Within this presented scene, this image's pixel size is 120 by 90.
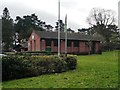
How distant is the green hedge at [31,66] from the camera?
A: 16.9 metres

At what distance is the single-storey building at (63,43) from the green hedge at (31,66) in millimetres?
43497

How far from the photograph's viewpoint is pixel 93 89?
10625 mm

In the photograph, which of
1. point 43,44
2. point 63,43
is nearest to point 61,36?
point 63,43

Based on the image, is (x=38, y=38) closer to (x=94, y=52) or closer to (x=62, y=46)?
(x=62, y=46)

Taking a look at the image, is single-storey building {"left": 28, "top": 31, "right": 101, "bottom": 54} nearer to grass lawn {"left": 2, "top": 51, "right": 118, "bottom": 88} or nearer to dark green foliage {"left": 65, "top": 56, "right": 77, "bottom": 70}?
dark green foliage {"left": 65, "top": 56, "right": 77, "bottom": 70}

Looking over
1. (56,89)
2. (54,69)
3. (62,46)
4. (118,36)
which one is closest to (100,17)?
(118,36)

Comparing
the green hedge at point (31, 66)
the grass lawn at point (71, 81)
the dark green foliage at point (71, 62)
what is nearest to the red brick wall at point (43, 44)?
the dark green foliage at point (71, 62)

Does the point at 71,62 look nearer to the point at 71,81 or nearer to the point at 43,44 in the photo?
the point at 71,81

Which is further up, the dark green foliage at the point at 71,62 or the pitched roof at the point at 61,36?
the pitched roof at the point at 61,36

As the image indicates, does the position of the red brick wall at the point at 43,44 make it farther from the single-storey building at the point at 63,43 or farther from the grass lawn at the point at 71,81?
the grass lawn at the point at 71,81

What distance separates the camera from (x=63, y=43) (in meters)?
69.2

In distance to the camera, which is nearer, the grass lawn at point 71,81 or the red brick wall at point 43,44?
the grass lawn at point 71,81

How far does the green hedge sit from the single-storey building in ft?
143

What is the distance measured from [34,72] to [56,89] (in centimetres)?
769
